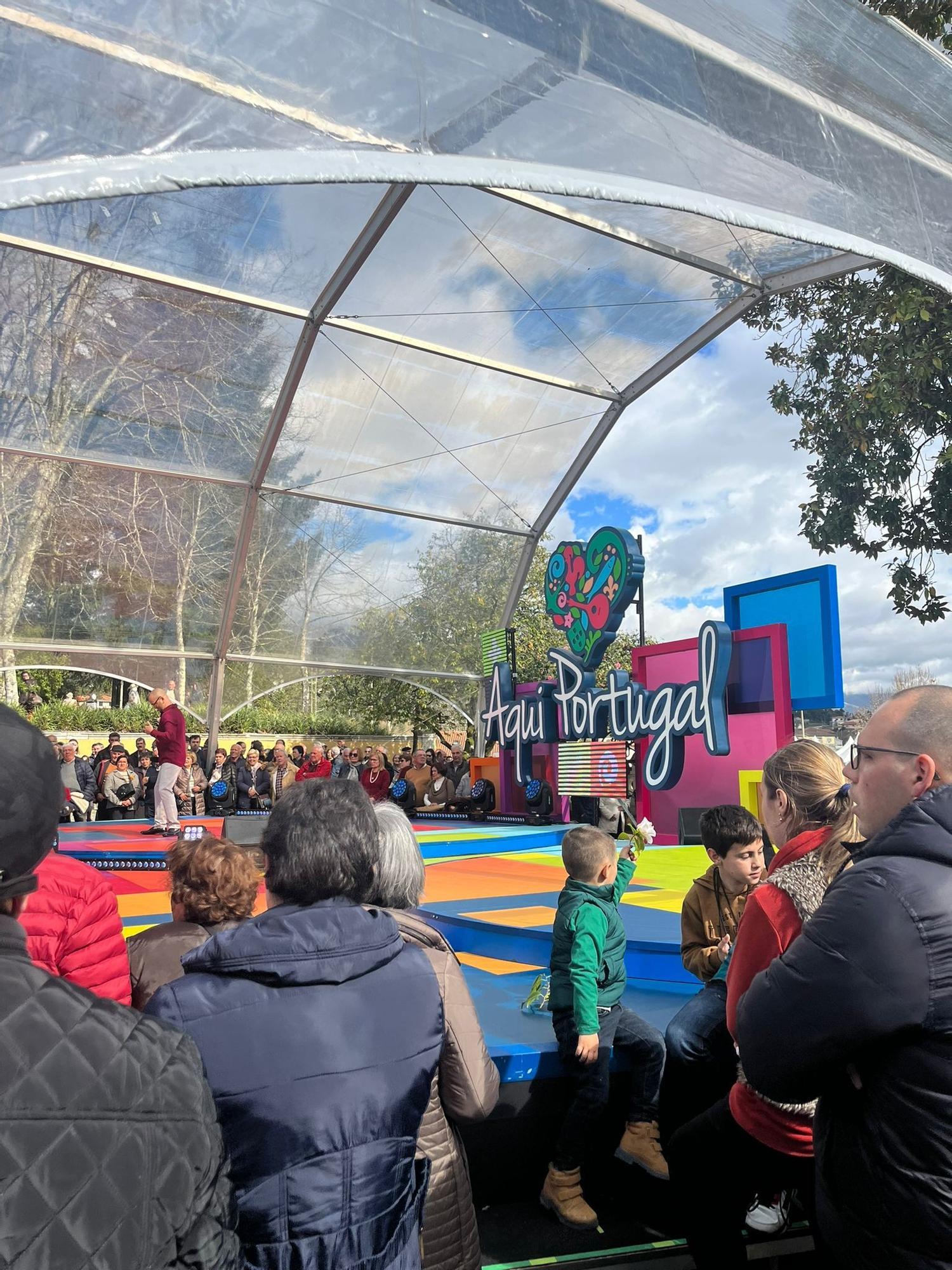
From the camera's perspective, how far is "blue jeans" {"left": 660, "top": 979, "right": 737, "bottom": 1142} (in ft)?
9.26

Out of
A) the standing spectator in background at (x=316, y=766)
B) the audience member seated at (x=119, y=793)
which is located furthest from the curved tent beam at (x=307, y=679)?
the standing spectator in background at (x=316, y=766)

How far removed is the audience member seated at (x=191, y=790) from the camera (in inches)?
630

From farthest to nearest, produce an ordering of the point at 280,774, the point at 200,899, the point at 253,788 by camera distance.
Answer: the point at 253,788
the point at 280,774
the point at 200,899

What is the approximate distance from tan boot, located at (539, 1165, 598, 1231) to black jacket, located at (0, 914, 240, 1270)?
2232mm

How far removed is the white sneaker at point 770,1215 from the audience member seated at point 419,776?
1392 centimetres

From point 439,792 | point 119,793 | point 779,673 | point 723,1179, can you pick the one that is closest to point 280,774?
point 119,793

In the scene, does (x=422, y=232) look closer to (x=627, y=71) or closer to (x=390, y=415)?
(x=390, y=415)

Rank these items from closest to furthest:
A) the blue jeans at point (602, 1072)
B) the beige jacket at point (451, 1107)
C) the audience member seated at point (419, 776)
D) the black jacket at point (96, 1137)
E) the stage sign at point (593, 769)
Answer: the black jacket at point (96, 1137), the beige jacket at point (451, 1107), the blue jeans at point (602, 1072), the stage sign at point (593, 769), the audience member seated at point (419, 776)

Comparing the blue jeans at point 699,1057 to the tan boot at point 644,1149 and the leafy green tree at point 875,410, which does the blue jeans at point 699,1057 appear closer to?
the tan boot at point 644,1149

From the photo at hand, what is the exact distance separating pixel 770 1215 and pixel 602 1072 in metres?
0.60

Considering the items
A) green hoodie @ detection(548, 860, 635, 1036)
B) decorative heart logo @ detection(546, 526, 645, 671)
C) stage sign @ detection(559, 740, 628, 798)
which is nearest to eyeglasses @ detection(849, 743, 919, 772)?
green hoodie @ detection(548, 860, 635, 1036)

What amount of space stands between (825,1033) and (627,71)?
1.87 m

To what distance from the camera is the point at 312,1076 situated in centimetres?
143

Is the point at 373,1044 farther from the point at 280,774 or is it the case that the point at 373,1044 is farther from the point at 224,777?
the point at 224,777
